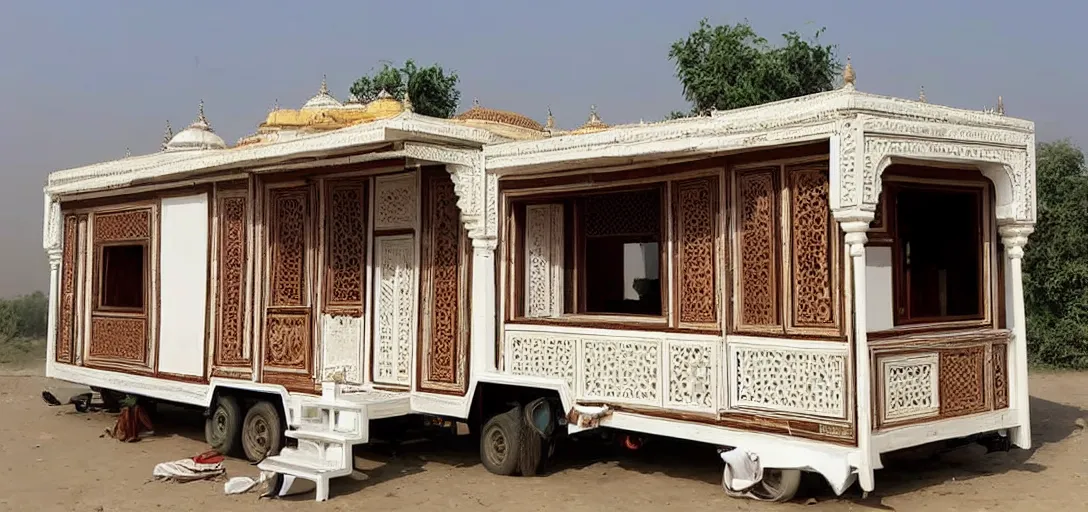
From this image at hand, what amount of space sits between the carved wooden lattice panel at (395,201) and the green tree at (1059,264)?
40.0ft

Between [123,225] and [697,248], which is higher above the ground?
[123,225]

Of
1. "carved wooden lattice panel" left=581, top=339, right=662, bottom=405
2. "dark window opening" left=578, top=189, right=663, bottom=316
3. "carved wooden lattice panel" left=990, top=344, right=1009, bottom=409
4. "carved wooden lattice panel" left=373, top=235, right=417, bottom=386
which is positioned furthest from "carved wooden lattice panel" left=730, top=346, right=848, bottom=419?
"carved wooden lattice panel" left=373, top=235, right=417, bottom=386

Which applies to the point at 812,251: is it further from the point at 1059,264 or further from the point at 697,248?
the point at 1059,264

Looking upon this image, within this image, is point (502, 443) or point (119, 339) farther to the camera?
point (119, 339)

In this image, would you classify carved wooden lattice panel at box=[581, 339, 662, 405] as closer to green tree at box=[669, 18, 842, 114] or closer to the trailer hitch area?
the trailer hitch area

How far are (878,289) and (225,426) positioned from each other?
5.81m

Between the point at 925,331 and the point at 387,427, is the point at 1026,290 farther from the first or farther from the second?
the point at 387,427

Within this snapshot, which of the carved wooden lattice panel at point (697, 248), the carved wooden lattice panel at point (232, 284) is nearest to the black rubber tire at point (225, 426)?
the carved wooden lattice panel at point (232, 284)

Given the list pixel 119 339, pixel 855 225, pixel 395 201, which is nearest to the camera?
pixel 855 225

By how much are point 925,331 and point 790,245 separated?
132 cm

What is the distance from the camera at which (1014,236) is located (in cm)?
706

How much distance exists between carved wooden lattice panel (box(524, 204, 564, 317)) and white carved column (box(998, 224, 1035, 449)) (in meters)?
3.57

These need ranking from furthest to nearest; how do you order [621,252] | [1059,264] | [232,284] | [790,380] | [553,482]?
[1059,264] → [232,284] → [621,252] → [553,482] → [790,380]

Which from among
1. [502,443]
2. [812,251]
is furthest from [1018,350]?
[502,443]
